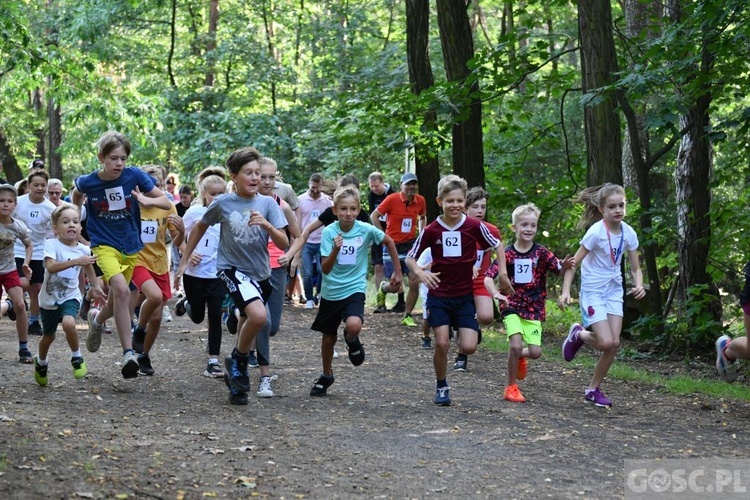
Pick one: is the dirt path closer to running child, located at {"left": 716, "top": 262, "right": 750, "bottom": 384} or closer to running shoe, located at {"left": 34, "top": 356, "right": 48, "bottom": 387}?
running shoe, located at {"left": 34, "top": 356, "right": 48, "bottom": 387}

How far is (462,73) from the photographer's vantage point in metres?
16.0

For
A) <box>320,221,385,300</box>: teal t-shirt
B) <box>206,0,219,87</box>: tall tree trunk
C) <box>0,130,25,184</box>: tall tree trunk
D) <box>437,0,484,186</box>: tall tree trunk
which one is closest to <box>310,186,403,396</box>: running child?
<box>320,221,385,300</box>: teal t-shirt

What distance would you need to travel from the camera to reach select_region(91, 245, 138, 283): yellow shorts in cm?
901

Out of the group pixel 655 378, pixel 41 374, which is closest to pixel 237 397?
pixel 41 374

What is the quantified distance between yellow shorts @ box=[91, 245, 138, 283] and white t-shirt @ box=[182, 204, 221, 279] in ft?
2.51

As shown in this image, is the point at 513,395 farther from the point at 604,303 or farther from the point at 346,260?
the point at 346,260

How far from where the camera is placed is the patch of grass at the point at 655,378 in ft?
33.9

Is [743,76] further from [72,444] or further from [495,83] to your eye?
[72,444]

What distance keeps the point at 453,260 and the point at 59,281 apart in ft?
11.8

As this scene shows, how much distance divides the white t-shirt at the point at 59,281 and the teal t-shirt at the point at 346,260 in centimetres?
233

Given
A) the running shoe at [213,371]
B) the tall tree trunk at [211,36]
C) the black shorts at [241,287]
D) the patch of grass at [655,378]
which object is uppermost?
the tall tree trunk at [211,36]

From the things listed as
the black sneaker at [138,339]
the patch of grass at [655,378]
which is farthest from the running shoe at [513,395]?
the black sneaker at [138,339]

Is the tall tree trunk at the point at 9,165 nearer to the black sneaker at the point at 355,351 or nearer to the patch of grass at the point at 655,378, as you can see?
the patch of grass at the point at 655,378

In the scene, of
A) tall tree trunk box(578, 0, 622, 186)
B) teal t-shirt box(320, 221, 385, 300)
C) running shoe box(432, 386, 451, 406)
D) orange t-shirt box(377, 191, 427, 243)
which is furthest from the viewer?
orange t-shirt box(377, 191, 427, 243)
